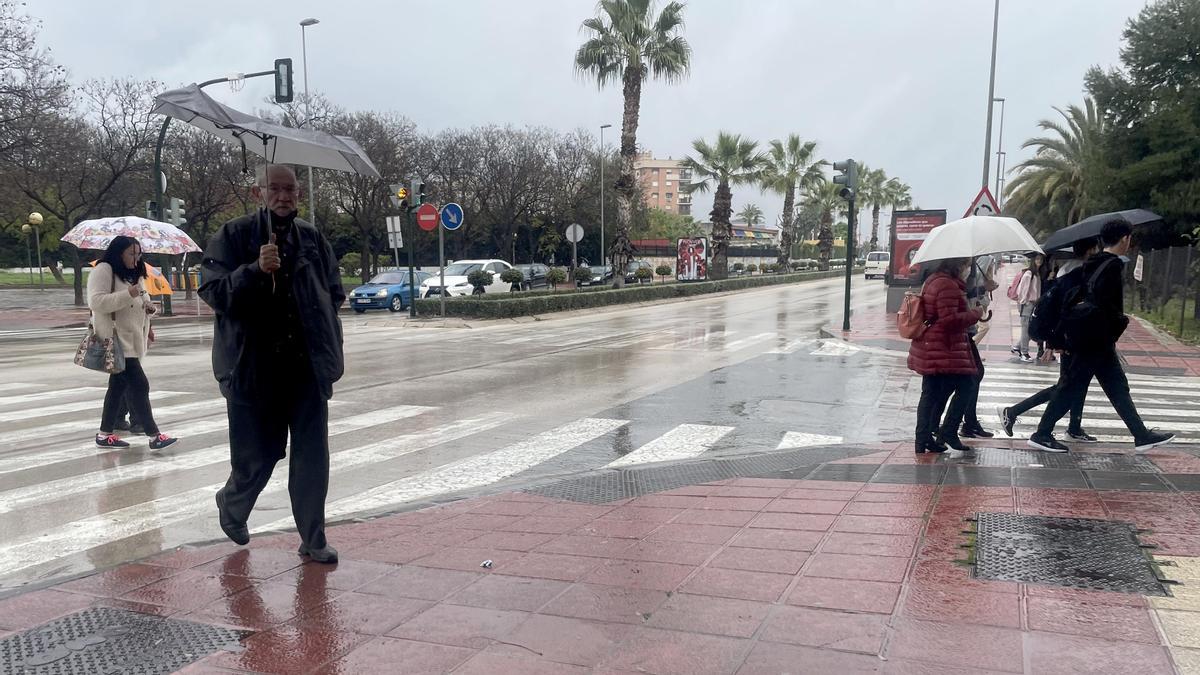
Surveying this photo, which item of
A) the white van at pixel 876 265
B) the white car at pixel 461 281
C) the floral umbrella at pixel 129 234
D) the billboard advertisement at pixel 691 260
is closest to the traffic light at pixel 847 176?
the floral umbrella at pixel 129 234

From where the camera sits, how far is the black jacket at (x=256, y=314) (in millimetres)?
3865

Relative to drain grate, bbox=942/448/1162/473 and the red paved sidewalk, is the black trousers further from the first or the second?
the red paved sidewalk

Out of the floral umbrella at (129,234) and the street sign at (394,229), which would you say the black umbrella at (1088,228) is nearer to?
the floral umbrella at (129,234)

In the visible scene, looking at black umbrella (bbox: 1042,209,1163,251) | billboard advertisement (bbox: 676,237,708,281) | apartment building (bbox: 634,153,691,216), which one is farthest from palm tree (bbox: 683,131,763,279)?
apartment building (bbox: 634,153,691,216)

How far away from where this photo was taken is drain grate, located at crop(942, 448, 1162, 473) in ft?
19.9

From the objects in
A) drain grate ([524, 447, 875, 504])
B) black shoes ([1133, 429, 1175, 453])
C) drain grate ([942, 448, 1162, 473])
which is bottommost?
drain grate ([524, 447, 875, 504])

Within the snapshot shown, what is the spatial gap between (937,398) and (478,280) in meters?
25.8

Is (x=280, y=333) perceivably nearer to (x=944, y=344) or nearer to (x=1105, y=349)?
(x=944, y=344)

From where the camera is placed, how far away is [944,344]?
6.55 m

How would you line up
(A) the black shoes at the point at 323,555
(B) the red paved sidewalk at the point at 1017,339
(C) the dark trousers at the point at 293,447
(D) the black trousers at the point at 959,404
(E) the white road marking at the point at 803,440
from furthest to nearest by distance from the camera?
(B) the red paved sidewalk at the point at 1017,339
(E) the white road marking at the point at 803,440
(D) the black trousers at the point at 959,404
(A) the black shoes at the point at 323,555
(C) the dark trousers at the point at 293,447

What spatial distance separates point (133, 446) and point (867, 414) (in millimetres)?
7473

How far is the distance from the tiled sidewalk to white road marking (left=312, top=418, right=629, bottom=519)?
0.75m

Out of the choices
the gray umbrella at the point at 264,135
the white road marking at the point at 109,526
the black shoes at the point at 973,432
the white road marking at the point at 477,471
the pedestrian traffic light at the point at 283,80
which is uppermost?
the pedestrian traffic light at the point at 283,80

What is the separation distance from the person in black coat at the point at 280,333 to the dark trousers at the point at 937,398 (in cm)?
466
